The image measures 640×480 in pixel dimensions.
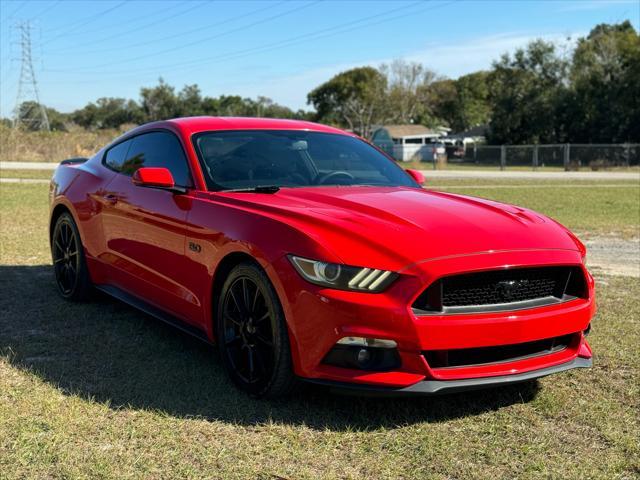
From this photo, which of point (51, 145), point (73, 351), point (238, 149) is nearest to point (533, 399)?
point (238, 149)

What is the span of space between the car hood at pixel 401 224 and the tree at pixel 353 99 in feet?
274

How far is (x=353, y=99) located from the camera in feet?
308

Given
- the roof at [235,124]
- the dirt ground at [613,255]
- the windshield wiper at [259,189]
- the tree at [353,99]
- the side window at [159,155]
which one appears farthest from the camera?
the tree at [353,99]

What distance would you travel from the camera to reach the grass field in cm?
287

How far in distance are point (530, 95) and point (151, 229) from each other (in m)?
56.3

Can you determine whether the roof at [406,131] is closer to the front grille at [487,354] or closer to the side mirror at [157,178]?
the side mirror at [157,178]

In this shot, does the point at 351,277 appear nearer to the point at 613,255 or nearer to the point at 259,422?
the point at 259,422

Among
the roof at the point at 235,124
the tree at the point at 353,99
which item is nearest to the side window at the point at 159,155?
the roof at the point at 235,124

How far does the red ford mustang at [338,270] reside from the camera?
10.0ft

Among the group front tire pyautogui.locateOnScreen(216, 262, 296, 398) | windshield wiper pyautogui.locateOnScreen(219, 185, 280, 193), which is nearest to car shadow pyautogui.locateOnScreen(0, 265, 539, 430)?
front tire pyautogui.locateOnScreen(216, 262, 296, 398)

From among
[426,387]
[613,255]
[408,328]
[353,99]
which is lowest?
[613,255]

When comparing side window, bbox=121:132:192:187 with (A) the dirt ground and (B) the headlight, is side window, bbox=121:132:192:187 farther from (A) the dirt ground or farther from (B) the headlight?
(A) the dirt ground

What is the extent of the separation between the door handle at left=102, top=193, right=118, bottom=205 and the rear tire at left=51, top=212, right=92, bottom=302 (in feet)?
2.16

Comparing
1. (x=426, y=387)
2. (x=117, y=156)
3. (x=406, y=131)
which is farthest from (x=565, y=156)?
(x=406, y=131)
